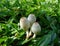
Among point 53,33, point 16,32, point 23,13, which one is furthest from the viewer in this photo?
point 23,13

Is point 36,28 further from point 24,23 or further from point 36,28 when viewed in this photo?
point 24,23

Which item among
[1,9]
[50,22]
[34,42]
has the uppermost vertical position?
[1,9]

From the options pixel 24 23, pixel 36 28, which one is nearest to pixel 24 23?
pixel 24 23

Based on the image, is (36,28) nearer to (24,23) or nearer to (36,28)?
(36,28)

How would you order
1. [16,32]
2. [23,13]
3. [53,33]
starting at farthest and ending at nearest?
[23,13] → [16,32] → [53,33]

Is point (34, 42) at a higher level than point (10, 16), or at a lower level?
lower

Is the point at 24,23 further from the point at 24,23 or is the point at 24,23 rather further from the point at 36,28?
the point at 36,28

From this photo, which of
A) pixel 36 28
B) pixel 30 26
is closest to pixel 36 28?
pixel 36 28

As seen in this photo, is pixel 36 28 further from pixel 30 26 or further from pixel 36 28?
pixel 30 26

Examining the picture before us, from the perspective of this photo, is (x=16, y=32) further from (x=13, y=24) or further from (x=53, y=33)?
(x=53, y=33)

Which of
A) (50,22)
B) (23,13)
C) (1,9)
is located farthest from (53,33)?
(1,9)

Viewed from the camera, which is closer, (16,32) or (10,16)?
(16,32)
